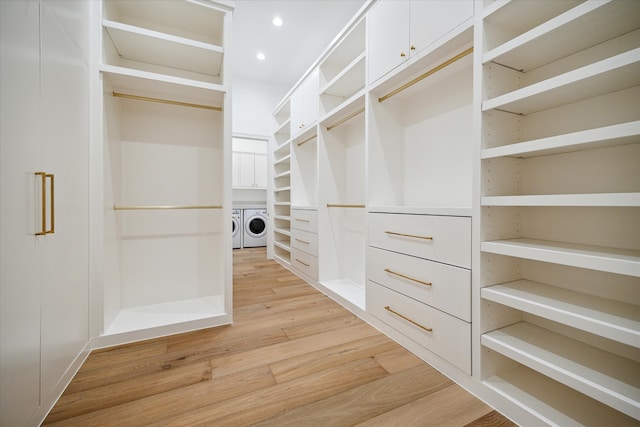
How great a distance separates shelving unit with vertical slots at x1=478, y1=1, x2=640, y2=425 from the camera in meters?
0.92

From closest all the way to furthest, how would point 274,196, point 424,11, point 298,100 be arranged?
point 424,11
point 298,100
point 274,196

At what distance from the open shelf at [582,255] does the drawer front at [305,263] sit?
1920mm

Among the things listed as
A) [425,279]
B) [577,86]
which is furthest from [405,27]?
[425,279]

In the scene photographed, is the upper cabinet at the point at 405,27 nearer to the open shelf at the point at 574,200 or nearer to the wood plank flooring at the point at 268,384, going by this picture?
the open shelf at the point at 574,200

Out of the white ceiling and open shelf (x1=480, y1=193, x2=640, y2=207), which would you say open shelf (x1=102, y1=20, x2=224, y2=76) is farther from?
open shelf (x1=480, y1=193, x2=640, y2=207)

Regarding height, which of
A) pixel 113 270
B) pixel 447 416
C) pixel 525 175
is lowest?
pixel 447 416

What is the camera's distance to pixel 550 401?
3.62 feet

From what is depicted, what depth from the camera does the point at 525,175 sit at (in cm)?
139

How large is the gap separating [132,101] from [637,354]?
326 centimetres

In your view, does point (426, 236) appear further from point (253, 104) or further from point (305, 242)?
point (253, 104)

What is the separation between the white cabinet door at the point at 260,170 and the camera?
561cm

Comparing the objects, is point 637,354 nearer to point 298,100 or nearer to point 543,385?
point 543,385

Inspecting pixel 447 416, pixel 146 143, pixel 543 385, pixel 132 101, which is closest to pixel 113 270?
pixel 146 143

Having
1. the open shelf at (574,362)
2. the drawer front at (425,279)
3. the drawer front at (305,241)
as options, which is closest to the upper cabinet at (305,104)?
the drawer front at (305,241)
